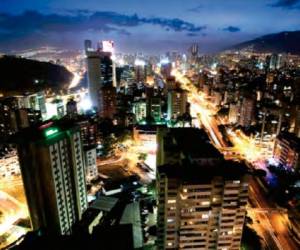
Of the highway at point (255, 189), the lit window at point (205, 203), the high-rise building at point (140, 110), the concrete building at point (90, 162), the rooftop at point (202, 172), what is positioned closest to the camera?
the rooftop at point (202, 172)

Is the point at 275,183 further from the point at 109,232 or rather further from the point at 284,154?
the point at 109,232

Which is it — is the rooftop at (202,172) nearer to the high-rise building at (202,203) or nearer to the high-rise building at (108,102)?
the high-rise building at (202,203)

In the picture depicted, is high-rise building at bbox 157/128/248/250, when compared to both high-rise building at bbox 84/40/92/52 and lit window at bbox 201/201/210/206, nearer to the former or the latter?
lit window at bbox 201/201/210/206

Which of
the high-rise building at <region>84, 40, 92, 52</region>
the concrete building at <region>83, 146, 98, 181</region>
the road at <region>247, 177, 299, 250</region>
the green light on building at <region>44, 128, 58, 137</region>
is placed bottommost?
the road at <region>247, 177, 299, 250</region>

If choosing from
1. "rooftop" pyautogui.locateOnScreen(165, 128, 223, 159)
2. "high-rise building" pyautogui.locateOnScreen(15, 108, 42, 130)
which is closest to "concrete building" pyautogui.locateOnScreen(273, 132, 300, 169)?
"rooftop" pyautogui.locateOnScreen(165, 128, 223, 159)

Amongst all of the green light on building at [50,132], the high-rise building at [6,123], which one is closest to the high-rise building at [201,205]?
the green light on building at [50,132]

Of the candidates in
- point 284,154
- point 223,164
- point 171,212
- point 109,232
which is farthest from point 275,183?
point 109,232
